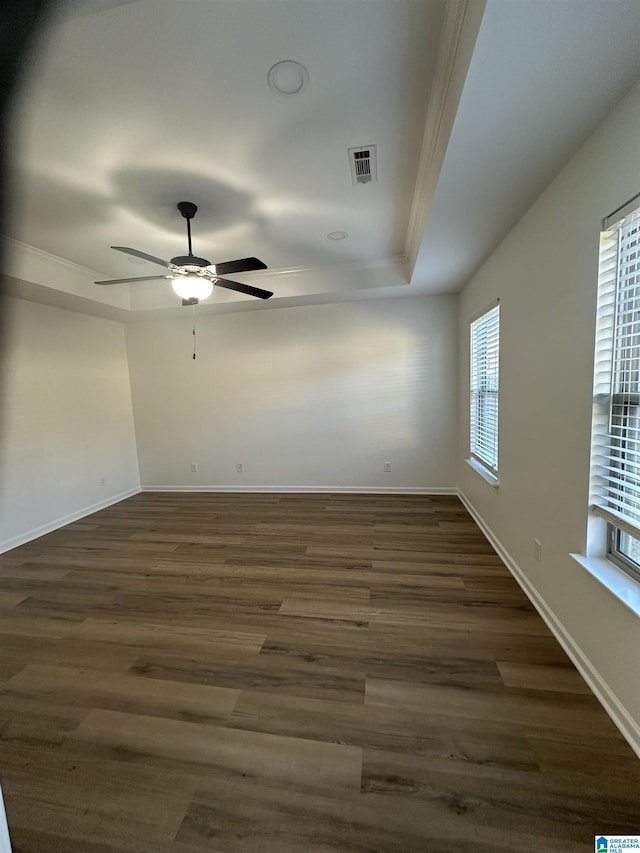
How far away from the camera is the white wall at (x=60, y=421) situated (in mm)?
3545

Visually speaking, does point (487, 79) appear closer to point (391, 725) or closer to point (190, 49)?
point (190, 49)

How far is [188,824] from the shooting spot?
1.14m

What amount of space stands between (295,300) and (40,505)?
12.5 feet

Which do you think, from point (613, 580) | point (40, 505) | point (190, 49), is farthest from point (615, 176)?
point (40, 505)

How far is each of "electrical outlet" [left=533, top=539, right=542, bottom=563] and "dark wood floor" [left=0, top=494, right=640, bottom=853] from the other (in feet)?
1.04

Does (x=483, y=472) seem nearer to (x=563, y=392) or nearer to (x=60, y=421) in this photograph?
(x=563, y=392)

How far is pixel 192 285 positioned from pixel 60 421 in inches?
111

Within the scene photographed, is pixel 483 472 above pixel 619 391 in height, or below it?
below

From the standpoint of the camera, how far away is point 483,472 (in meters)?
3.28

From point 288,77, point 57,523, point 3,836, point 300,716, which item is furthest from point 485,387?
point 57,523

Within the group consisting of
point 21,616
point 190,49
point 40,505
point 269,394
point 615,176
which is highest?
point 190,49

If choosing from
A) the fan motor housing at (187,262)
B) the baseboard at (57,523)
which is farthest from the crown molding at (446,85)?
the baseboard at (57,523)

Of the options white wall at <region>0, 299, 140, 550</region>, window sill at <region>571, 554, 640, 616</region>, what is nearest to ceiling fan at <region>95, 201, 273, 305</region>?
white wall at <region>0, 299, 140, 550</region>

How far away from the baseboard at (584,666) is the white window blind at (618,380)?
2.43 ft
